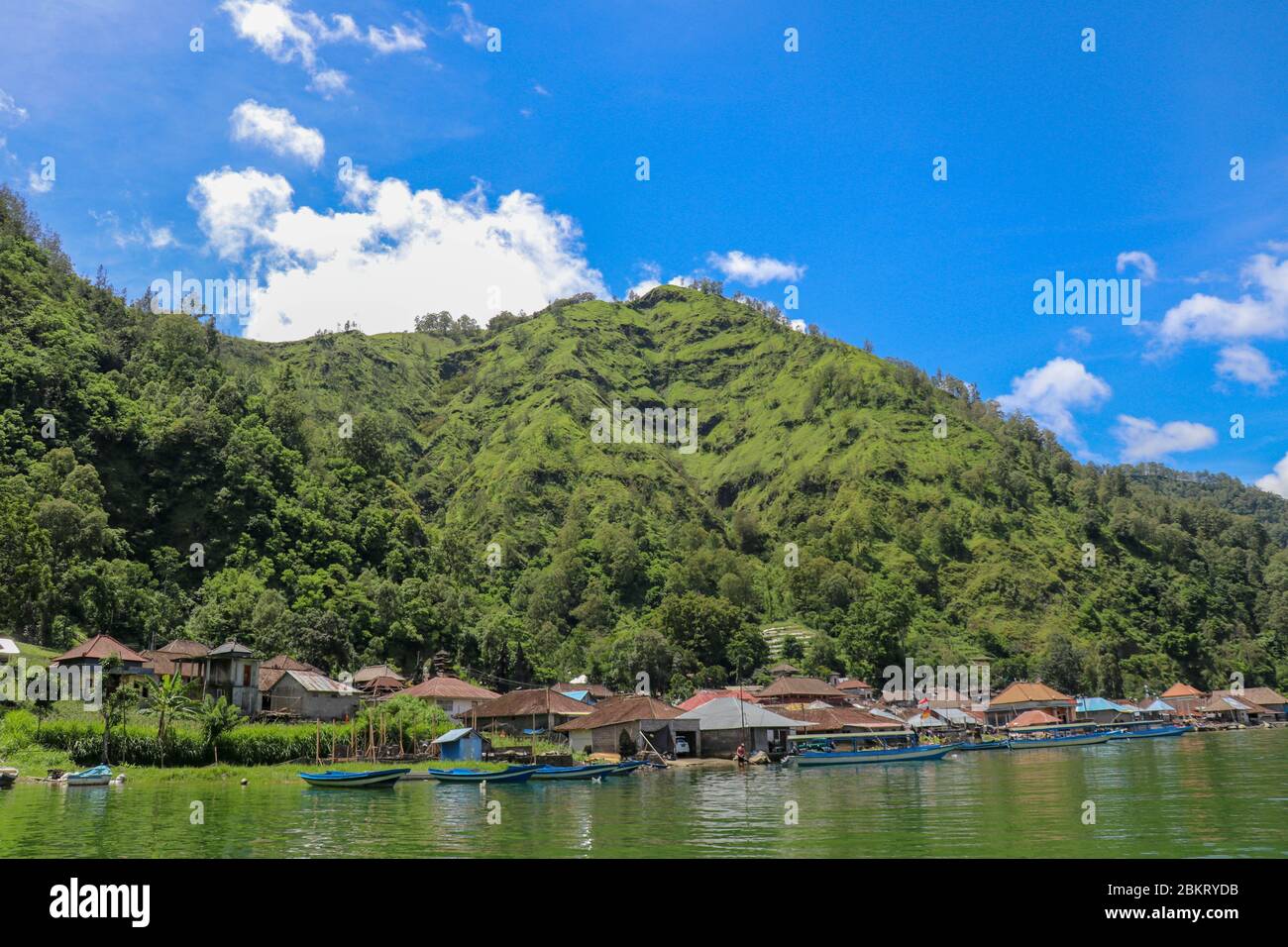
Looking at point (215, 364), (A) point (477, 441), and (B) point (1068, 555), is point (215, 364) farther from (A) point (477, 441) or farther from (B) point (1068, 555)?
(B) point (1068, 555)

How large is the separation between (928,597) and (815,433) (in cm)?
5916

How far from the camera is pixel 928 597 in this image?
467ft

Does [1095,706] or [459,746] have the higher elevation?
[459,746]

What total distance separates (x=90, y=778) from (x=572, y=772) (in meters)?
22.7

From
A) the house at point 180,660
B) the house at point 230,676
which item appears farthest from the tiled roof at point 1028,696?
the house at point 180,660

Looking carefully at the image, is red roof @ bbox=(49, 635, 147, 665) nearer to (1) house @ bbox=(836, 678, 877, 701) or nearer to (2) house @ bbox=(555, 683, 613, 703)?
(2) house @ bbox=(555, 683, 613, 703)

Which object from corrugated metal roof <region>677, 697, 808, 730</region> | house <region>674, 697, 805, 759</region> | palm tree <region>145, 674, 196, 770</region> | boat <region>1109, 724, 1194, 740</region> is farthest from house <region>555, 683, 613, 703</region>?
boat <region>1109, 724, 1194, 740</region>

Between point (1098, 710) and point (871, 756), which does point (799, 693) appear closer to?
point (871, 756)

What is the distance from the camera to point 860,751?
65.9 m

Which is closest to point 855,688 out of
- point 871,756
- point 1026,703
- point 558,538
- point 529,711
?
point 1026,703

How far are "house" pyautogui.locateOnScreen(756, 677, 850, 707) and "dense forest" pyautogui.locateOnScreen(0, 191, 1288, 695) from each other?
8548mm

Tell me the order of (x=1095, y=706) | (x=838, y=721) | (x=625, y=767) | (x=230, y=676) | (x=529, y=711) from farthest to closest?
1. (x=1095, y=706)
2. (x=838, y=721)
3. (x=529, y=711)
4. (x=230, y=676)
5. (x=625, y=767)

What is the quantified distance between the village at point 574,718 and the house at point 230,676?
0.22 ft
